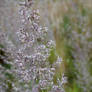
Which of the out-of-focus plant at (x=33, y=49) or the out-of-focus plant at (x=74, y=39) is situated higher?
the out-of-focus plant at (x=74, y=39)

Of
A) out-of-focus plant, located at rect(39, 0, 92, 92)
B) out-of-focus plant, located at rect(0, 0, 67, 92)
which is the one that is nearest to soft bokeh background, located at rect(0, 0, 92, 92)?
out-of-focus plant, located at rect(39, 0, 92, 92)

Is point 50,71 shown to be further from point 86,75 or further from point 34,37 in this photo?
point 86,75

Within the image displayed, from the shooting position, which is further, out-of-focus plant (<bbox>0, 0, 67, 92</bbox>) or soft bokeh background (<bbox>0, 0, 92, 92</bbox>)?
soft bokeh background (<bbox>0, 0, 92, 92</bbox>)

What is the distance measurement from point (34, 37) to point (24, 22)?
0.35 ft

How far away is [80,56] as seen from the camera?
3.30 m

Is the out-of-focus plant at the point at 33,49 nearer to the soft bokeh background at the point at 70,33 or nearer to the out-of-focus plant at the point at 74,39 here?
the soft bokeh background at the point at 70,33

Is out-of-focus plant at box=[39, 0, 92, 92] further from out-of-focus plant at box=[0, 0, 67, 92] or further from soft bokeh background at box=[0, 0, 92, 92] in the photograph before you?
out-of-focus plant at box=[0, 0, 67, 92]

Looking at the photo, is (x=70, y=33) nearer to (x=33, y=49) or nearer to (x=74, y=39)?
(x=74, y=39)

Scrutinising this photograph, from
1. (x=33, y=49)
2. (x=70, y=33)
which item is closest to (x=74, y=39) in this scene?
(x=70, y=33)

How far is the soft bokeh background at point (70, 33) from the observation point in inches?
128

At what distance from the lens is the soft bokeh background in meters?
3.24

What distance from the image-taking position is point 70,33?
4188 millimetres

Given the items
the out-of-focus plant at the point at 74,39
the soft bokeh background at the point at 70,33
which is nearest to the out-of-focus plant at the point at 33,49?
the soft bokeh background at the point at 70,33

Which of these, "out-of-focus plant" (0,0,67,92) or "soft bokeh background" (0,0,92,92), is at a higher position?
"soft bokeh background" (0,0,92,92)
